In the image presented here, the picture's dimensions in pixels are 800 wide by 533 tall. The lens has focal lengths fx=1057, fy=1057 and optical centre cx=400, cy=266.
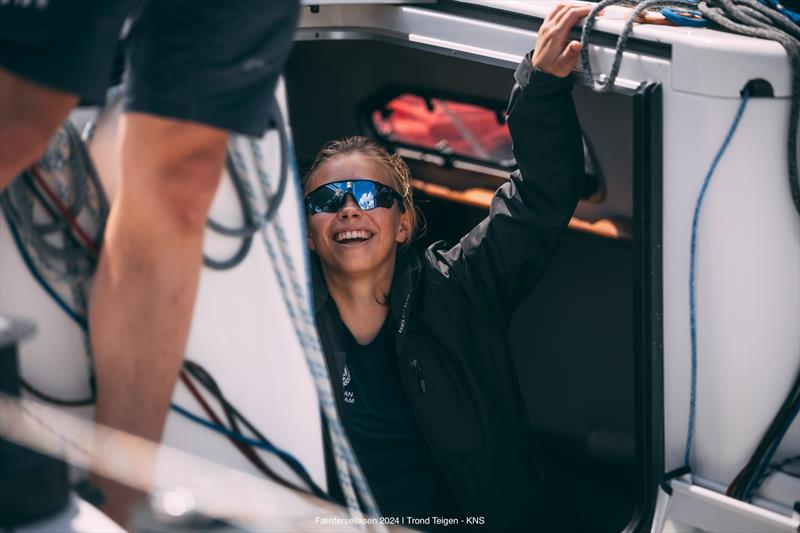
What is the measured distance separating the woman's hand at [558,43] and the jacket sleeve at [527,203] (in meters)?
0.02

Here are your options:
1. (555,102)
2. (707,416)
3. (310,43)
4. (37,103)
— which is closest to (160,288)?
(37,103)

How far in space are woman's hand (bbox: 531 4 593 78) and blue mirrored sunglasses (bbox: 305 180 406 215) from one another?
0.54 metres

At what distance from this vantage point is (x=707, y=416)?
1.96 meters

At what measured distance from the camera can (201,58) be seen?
4.42ft

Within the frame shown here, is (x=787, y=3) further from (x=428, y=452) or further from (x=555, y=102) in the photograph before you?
(x=428, y=452)

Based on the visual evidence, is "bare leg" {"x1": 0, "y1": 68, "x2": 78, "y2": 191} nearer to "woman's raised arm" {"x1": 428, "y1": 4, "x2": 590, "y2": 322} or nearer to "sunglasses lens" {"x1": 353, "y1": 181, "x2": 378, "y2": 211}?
"woman's raised arm" {"x1": 428, "y1": 4, "x2": 590, "y2": 322}

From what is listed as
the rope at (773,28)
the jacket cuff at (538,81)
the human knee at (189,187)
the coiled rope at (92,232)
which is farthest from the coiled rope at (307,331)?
the rope at (773,28)

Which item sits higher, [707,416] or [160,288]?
[160,288]

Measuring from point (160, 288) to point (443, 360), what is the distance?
102 centimetres

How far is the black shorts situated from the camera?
4.20ft

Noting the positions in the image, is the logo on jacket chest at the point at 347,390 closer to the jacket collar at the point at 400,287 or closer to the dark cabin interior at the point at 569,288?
the jacket collar at the point at 400,287

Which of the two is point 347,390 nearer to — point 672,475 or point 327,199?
point 327,199

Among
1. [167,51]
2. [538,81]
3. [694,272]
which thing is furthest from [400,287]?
[167,51]

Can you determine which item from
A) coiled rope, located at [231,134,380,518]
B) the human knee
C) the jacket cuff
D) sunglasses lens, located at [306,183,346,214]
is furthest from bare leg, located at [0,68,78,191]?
sunglasses lens, located at [306,183,346,214]
